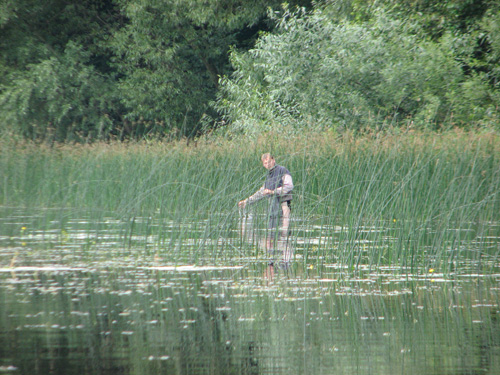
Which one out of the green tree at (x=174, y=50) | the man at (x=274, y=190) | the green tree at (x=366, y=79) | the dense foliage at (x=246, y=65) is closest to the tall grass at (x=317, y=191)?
the man at (x=274, y=190)

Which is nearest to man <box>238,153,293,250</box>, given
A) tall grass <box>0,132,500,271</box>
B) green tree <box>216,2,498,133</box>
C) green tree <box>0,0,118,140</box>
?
tall grass <box>0,132,500,271</box>

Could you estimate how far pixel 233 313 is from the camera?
5.32 meters

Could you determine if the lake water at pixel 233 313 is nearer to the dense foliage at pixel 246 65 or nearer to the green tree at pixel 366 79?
the dense foliage at pixel 246 65

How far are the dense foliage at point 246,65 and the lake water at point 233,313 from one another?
5417mm

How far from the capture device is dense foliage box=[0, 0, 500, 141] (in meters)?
15.1

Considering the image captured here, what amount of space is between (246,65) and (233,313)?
57.3ft

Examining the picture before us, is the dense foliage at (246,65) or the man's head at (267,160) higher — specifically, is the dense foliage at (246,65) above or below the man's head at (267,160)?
above

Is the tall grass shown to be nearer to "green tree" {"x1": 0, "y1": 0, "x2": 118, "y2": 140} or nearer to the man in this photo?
the man

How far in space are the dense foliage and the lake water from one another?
542 centimetres

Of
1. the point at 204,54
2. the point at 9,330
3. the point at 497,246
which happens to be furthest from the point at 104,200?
the point at 204,54

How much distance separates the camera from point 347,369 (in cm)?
392

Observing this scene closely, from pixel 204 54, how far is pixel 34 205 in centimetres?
1578

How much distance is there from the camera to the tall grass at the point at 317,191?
7391 mm

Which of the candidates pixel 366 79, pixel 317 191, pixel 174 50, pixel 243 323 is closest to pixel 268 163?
pixel 317 191
